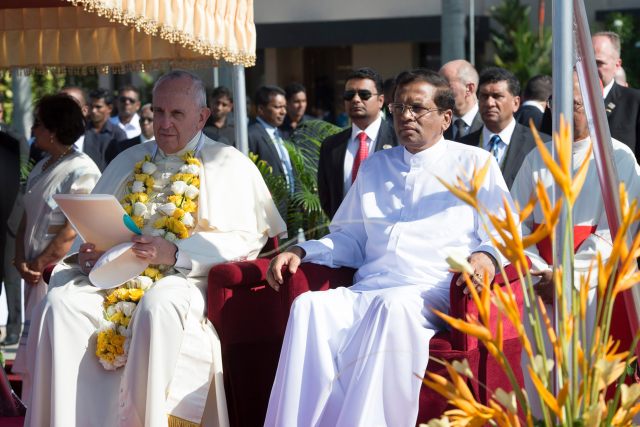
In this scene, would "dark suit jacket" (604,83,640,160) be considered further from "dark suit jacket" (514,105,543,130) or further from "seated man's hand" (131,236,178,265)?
"seated man's hand" (131,236,178,265)

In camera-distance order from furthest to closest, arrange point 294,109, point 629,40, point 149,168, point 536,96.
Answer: point 629,40 < point 294,109 < point 536,96 < point 149,168

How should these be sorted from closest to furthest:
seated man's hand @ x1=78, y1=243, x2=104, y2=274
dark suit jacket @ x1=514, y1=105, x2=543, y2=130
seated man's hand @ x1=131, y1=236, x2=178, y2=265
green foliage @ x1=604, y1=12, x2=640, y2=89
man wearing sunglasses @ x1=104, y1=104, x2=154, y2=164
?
1. seated man's hand @ x1=131, y1=236, x2=178, y2=265
2. seated man's hand @ x1=78, y1=243, x2=104, y2=274
3. dark suit jacket @ x1=514, y1=105, x2=543, y2=130
4. man wearing sunglasses @ x1=104, y1=104, x2=154, y2=164
5. green foliage @ x1=604, y1=12, x2=640, y2=89

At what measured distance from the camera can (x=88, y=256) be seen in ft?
20.2

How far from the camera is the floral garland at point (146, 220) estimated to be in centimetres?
587

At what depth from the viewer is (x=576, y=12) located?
427 centimetres

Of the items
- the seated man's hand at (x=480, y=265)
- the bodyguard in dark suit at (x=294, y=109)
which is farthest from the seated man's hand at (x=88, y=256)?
the bodyguard in dark suit at (x=294, y=109)

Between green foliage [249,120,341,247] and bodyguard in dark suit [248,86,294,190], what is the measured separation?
154mm

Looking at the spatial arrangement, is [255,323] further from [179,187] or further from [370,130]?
[370,130]

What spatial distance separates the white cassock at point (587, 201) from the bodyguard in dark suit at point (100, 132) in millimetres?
6214

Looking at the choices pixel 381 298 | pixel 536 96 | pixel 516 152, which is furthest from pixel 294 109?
pixel 381 298

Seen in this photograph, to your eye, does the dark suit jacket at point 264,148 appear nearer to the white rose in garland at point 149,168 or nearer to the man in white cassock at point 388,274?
the white rose in garland at point 149,168

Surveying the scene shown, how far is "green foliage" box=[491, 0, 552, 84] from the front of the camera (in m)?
26.1

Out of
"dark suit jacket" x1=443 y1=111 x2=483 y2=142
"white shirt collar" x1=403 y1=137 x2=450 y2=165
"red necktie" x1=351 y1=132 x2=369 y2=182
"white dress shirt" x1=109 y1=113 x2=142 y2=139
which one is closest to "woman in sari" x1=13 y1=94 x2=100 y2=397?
"red necktie" x1=351 y1=132 x2=369 y2=182

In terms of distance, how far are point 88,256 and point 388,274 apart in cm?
166
